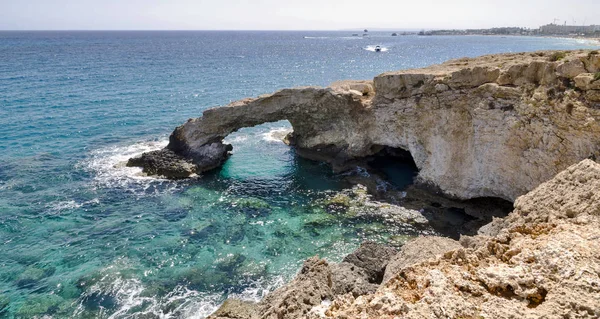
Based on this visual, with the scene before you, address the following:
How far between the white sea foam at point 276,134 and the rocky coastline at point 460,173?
3.99 metres

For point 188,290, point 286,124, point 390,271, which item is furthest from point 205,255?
point 286,124

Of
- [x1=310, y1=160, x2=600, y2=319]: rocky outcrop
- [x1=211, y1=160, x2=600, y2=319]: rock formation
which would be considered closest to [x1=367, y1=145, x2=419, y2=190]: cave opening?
[x1=211, y1=160, x2=600, y2=319]: rock formation

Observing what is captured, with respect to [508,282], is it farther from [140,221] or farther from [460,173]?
[140,221]

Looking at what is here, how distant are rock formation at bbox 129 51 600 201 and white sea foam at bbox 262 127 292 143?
336 centimetres

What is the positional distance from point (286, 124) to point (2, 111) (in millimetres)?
34259

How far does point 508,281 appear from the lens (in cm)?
838

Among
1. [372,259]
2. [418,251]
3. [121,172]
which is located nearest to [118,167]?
[121,172]

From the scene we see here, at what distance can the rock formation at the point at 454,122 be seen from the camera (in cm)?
2052

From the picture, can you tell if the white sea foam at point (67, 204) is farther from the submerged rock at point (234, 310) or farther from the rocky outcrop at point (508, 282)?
the rocky outcrop at point (508, 282)

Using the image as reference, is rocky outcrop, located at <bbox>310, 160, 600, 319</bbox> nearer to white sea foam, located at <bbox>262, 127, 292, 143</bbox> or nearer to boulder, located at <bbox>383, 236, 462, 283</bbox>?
boulder, located at <bbox>383, 236, 462, 283</bbox>

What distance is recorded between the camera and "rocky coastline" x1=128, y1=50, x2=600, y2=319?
27.6ft

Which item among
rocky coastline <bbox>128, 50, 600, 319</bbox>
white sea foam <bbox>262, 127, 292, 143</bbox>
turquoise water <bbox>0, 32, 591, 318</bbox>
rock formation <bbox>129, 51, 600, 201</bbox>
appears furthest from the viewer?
white sea foam <bbox>262, 127, 292, 143</bbox>

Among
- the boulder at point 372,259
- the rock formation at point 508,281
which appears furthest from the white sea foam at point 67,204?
the rock formation at point 508,281

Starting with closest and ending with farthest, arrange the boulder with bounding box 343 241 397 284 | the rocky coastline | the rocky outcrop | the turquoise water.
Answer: the rocky outcrop, the rocky coastline, the boulder with bounding box 343 241 397 284, the turquoise water
